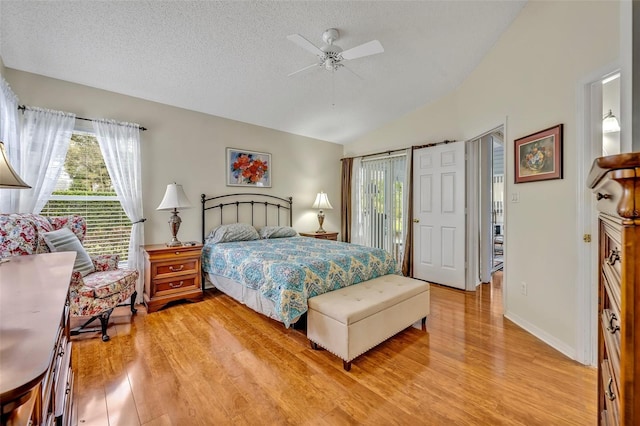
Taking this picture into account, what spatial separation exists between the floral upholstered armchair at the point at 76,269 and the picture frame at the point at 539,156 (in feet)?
13.2

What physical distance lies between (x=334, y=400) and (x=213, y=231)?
2.85 metres

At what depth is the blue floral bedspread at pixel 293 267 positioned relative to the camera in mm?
2271

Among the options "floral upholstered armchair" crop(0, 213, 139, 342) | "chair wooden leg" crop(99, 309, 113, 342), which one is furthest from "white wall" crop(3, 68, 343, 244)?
"chair wooden leg" crop(99, 309, 113, 342)

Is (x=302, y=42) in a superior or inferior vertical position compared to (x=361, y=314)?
superior

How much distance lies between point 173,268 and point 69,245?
1.00 meters

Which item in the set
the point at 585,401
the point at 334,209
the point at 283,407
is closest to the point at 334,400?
the point at 283,407

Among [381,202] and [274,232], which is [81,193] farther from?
[381,202]

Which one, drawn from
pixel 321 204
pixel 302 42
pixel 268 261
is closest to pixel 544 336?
pixel 268 261

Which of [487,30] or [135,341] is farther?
[487,30]

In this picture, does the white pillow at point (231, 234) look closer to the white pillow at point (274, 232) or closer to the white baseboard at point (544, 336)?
the white pillow at point (274, 232)

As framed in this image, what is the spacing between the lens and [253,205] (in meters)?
4.47

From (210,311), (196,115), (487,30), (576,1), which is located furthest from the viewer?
(196,115)

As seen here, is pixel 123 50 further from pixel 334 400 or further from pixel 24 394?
pixel 334 400

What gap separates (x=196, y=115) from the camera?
3.86 meters
